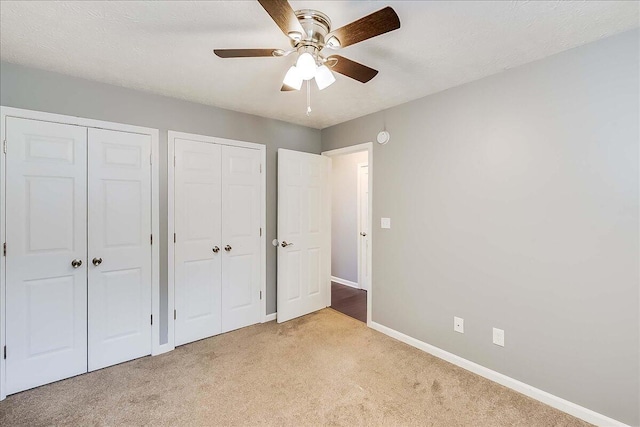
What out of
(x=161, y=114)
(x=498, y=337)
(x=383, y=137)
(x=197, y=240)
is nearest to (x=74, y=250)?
(x=197, y=240)

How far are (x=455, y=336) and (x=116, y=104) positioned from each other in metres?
3.54

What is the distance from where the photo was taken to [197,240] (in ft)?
9.32

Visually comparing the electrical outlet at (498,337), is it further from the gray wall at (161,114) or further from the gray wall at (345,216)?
the gray wall at (345,216)

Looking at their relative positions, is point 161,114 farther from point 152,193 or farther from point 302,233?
point 302,233

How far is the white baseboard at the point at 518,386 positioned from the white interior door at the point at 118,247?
2476mm

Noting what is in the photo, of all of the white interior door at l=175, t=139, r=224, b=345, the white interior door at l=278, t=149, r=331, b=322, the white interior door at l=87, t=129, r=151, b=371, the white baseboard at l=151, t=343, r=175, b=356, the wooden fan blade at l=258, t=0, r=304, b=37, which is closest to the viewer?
the wooden fan blade at l=258, t=0, r=304, b=37

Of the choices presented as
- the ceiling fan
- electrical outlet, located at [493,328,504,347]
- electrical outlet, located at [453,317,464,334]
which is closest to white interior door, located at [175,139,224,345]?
the ceiling fan

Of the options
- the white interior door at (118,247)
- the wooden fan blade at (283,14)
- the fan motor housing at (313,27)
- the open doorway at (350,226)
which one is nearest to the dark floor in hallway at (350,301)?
the open doorway at (350,226)

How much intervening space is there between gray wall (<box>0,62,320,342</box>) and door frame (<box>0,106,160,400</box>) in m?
0.04

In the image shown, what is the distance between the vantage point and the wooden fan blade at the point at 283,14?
3.75 feet

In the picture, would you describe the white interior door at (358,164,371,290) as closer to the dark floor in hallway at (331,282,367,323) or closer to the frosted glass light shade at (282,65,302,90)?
the dark floor in hallway at (331,282,367,323)

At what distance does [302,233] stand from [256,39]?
2.16 metres

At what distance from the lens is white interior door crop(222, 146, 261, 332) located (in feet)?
9.91

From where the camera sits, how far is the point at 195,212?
282 cm
